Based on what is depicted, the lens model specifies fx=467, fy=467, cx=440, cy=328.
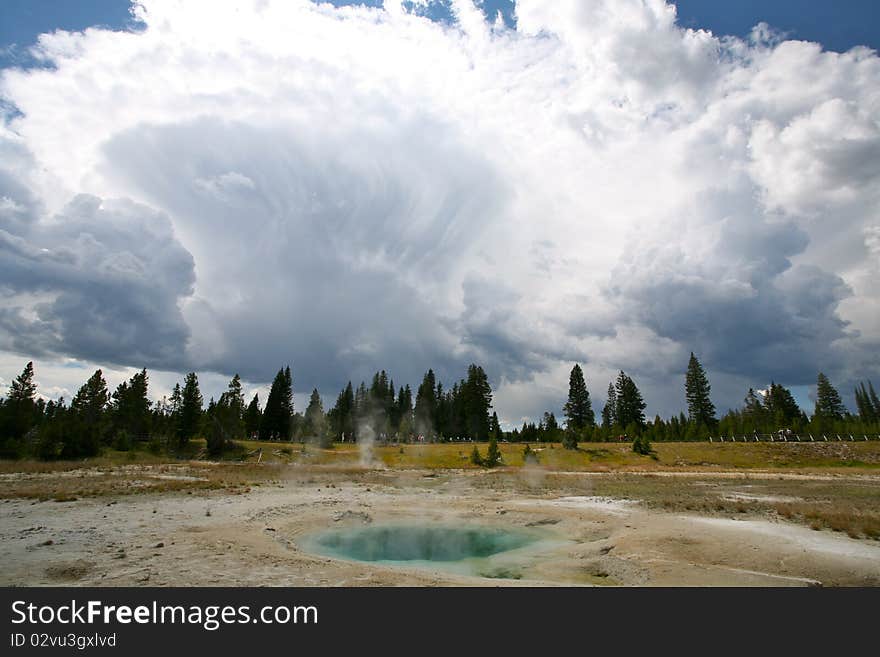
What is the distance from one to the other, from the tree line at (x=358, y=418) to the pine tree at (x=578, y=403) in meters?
0.22

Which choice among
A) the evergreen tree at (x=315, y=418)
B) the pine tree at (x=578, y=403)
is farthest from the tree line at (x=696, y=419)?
the evergreen tree at (x=315, y=418)

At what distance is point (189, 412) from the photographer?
75438 mm

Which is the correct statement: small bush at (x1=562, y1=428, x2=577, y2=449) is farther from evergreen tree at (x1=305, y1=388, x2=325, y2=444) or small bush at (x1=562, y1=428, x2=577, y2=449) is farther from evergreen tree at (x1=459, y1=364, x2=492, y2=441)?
evergreen tree at (x1=305, y1=388, x2=325, y2=444)

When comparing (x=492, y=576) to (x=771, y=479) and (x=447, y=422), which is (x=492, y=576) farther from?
(x=447, y=422)

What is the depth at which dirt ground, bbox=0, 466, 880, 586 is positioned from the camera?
12062 mm

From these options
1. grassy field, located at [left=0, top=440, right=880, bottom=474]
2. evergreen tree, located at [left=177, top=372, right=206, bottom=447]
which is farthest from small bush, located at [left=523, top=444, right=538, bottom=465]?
evergreen tree, located at [left=177, top=372, right=206, bottom=447]

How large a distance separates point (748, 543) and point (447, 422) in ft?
318

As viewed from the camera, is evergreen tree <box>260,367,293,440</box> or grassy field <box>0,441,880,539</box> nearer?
grassy field <box>0,441,880,539</box>

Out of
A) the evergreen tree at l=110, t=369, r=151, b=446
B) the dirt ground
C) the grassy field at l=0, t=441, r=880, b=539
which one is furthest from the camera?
the evergreen tree at l=110, t=369, r=151, b=446

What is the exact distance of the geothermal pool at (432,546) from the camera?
15.6 meters

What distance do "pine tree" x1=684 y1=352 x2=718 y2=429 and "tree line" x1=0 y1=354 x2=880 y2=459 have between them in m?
0.21

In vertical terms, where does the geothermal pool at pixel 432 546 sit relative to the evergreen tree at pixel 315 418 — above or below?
below

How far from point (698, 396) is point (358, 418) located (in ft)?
252

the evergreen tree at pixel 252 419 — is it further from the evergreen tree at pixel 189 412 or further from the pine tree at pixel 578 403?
the pine tree at pixel 578 403
